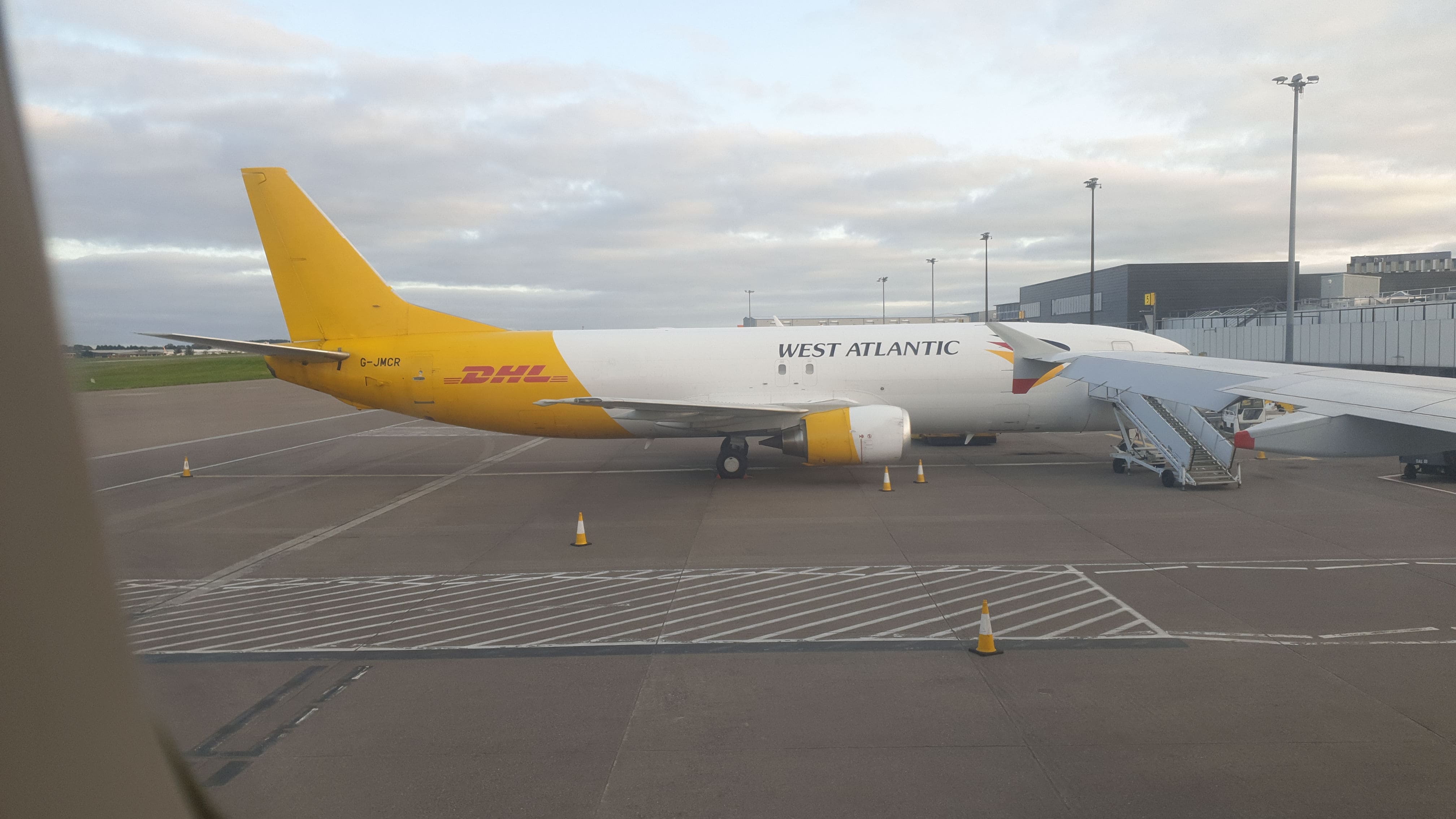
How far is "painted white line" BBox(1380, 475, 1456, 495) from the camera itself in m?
17.4

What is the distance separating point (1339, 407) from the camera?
6926 mm

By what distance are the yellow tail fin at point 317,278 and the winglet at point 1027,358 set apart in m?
14.2

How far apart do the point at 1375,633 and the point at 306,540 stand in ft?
54.1

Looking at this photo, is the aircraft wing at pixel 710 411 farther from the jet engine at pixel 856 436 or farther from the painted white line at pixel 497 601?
the painted white line at pixel 497 601

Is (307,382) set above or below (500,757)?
above

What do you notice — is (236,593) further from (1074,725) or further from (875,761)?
(1074,725)

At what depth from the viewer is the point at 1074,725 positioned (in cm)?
745

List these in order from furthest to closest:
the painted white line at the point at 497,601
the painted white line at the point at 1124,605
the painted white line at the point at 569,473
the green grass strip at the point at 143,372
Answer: the painted white line at the point at 569,473, the painted white line at the point at 497,601, the painted white line at the point at 1124,605, the green grass strip at the point at 143,372

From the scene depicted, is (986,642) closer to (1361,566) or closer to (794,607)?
(794,607)

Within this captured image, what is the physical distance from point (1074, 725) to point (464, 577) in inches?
352

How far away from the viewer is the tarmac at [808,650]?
257 inches

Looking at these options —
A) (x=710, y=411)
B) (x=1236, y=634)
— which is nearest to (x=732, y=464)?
(x=710, y=411)

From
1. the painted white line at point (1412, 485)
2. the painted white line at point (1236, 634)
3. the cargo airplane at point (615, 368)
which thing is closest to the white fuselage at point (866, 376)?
the cargo airplane at point (615, 368)

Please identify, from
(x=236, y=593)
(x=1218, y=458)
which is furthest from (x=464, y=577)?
(x=1218, y=458)
